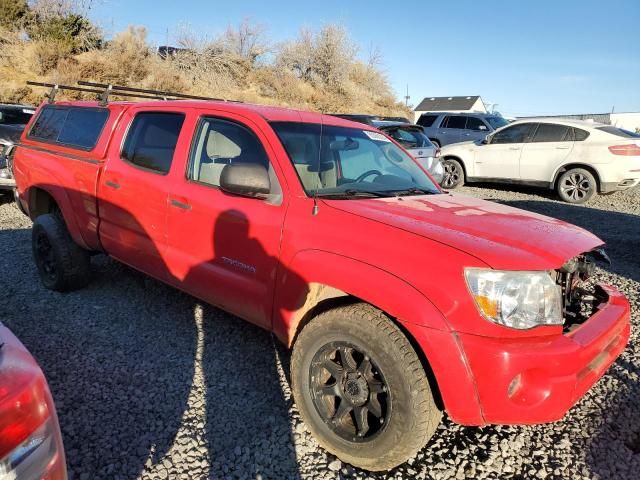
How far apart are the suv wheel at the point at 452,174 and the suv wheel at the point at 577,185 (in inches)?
90.2

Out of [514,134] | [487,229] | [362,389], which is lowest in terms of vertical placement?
[362,389]

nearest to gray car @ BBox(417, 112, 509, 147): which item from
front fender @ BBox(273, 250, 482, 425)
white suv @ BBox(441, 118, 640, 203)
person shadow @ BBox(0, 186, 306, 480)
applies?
white suv @ BBox(441, 118, 640, 203)

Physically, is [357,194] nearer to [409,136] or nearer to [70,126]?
[70,126]

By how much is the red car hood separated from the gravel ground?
1141mm

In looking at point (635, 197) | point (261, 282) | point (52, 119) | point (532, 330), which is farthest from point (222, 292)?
point (635, 197)

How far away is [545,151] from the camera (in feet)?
33.9

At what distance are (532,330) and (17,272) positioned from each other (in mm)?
4980

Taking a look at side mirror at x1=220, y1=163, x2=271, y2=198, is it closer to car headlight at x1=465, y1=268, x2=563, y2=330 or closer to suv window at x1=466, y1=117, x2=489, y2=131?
car headlight at x1=465, y1=268, x2=563, y2=330

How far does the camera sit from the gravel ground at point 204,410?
7.79ft

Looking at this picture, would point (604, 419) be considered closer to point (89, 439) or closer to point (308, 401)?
point (308, 401)

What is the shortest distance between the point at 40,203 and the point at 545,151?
9824 mm

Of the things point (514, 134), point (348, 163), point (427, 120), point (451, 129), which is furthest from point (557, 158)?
point (348, 163)

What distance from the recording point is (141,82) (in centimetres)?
2391

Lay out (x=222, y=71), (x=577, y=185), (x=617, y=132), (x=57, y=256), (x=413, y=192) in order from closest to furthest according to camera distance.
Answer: (x=413, y=192) → (x=57, y=256) → (x=617, y=132) → (x=577, y=185) → (x=222, y=71)
